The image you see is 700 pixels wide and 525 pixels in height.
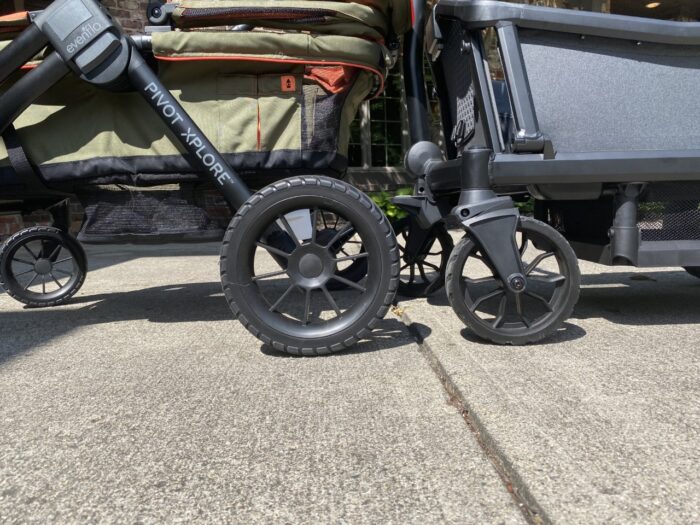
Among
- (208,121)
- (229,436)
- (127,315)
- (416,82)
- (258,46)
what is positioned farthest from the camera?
(127,315)

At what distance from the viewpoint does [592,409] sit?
54.7 inches

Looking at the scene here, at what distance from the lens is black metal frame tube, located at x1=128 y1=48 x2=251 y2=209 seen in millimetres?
1904

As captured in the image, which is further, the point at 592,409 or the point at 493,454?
the point at 592,409

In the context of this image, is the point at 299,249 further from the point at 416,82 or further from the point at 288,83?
the point at 416,82

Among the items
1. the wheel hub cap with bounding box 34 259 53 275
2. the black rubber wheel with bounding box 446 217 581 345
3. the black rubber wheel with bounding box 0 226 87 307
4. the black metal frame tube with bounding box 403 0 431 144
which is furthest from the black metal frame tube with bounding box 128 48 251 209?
the wheel hub cap with bounding box 34 259 53 275

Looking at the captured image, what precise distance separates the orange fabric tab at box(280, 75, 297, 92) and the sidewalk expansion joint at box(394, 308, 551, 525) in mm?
1151

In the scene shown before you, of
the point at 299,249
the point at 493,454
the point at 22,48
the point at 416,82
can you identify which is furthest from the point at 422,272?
the point at 22,48

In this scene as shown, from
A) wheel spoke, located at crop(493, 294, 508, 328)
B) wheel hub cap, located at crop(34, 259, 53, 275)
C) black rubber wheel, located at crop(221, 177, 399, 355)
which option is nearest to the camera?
black rubber wheel, located at crop(221, 177, 399, 355)

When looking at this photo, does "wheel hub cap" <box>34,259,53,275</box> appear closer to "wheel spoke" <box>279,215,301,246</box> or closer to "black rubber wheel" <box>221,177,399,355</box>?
"black rubber wheel" <box>221,177,399,355</box>

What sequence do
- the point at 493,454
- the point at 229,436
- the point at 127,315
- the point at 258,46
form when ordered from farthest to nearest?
the point at 127,315
the point at 258,46
the point at 229,436
the point at 493,454

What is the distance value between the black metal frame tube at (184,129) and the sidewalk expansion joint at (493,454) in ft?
3.27

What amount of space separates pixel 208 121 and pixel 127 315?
1324 mm

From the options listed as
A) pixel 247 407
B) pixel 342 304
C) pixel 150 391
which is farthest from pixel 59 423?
pixel 342 304

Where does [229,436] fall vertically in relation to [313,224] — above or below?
below
